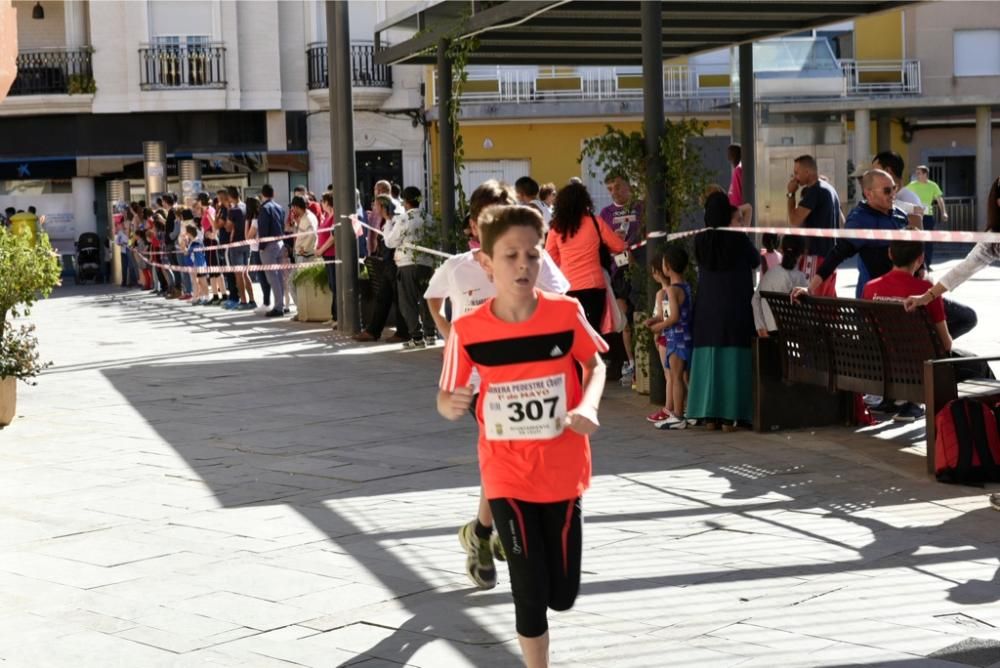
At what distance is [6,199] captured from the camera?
41.4 meters

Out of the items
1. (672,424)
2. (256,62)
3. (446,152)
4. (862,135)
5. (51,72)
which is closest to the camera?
(672,424)

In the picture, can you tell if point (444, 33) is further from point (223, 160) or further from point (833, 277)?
point (223, 160)

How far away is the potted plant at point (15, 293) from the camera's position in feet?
39.9

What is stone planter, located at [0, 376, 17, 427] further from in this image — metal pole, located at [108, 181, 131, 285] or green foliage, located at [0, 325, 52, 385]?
metal pole, located at [108, 181, 131, 285]

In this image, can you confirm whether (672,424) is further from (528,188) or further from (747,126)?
(747,126)

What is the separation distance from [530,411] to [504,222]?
1.95ft

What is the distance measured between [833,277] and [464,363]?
6.95 metres

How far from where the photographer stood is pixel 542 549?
4996 mm

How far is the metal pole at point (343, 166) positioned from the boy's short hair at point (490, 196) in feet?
38.5

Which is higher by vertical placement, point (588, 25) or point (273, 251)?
point (588, 25)

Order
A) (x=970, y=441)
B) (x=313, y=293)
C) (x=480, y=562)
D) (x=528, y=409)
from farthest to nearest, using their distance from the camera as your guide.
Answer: (x=313, y=293), (x=970, y=441), (x=480, y=562), (x=528, y=409)

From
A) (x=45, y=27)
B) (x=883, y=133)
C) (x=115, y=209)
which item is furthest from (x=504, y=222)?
(x=883, y=133)

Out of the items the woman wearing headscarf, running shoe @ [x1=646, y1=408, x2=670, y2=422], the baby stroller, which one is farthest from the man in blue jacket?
the baby stroller

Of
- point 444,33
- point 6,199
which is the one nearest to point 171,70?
point 6,199
